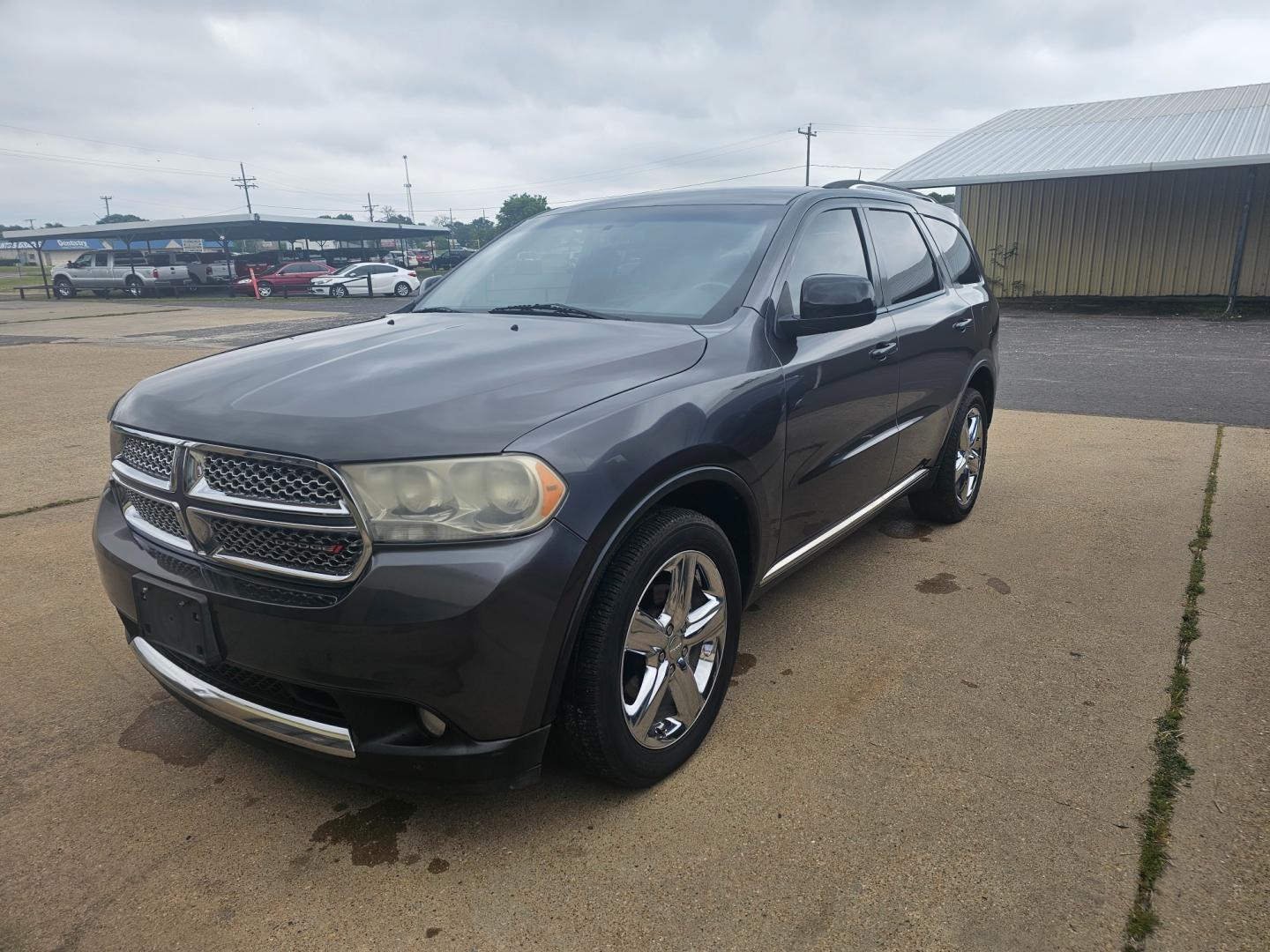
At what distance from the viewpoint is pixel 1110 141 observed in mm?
19000

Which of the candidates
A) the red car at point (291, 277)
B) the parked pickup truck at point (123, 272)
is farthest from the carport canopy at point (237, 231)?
the red car at point (291, 277)

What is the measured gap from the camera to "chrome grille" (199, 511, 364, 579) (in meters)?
2.02

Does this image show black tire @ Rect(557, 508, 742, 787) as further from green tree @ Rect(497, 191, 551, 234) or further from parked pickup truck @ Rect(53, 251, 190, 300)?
green tree @ Rect(497, 191, 551, 234)

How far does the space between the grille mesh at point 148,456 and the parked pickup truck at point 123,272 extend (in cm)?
3588

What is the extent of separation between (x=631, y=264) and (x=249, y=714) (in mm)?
2021

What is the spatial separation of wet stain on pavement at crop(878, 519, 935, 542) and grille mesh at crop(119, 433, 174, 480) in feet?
11.5

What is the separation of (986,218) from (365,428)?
22.8 meters

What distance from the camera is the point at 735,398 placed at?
2.66 metres

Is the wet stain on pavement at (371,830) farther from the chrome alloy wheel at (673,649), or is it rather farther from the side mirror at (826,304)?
the side mirror at (826,304)

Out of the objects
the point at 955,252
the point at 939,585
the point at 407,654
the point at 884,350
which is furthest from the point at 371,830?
the point at 955,252

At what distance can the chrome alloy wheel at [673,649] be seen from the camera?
2.41 meters

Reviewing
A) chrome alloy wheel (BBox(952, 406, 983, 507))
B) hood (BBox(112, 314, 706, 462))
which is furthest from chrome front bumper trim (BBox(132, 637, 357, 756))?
chrome alloy wheel (BBox(952, 406, 983, 507))

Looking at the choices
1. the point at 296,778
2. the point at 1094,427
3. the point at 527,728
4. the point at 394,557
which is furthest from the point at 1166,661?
the point at 1094,427

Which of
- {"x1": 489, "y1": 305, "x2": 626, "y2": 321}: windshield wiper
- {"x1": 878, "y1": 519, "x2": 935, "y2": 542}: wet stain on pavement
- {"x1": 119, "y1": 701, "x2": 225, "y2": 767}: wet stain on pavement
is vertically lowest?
{"x1": 878, "y1": 519, "x2": 935, "y2": 542}: wet stain on pavement
